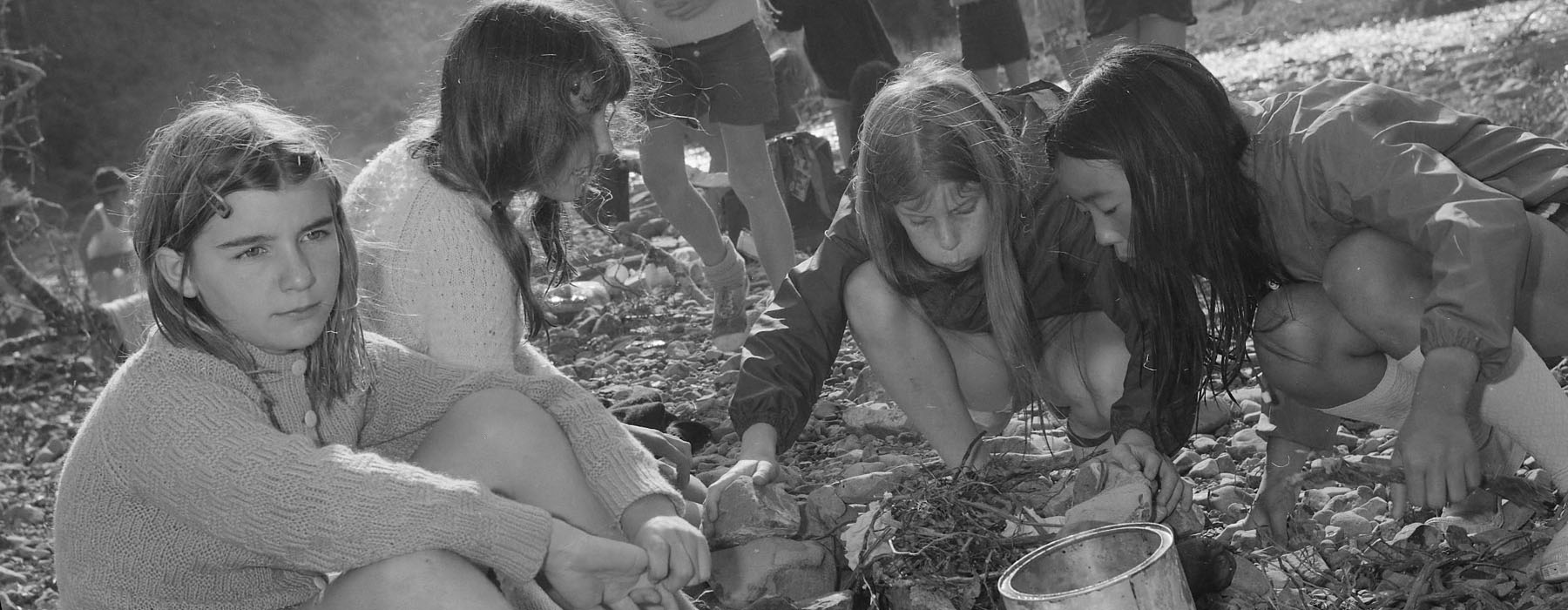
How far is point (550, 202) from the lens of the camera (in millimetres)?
2859

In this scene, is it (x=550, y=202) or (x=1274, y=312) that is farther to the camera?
(x=550, y=202)

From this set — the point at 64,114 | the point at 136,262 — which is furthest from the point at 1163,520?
the point at 64,114

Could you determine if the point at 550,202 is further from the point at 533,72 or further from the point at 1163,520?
the point at 1163,520

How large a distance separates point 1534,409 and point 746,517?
1279 mm

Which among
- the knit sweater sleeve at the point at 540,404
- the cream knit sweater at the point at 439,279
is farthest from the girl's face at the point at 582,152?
the knit sweater sleeve at the point at 540,404

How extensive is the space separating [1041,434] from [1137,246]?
0.85 meters

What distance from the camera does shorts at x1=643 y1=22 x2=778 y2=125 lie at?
4.32 metres

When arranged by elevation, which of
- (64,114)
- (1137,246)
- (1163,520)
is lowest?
(64,114)

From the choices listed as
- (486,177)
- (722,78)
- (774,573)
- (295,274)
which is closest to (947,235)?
(774,573)

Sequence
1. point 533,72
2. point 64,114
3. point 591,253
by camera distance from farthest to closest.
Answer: point 64,114
point 591,253
point 533,72

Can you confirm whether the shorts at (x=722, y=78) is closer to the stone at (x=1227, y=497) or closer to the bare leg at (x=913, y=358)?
the bare leg at (x=913, y=358)

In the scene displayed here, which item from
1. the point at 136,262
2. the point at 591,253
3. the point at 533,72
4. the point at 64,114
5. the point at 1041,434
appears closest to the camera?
the point at 136,262

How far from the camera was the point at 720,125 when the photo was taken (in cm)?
441

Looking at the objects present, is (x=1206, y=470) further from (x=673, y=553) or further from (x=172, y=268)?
(x=172, y=268)
